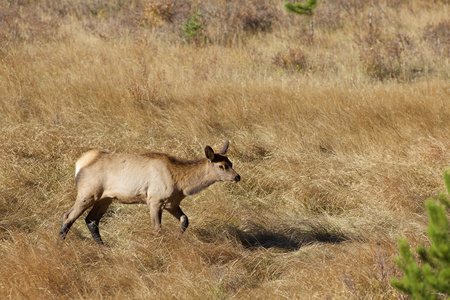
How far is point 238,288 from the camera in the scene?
498 centimetres

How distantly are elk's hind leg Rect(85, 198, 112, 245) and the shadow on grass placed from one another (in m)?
1.15

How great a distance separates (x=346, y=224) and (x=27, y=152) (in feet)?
15.3

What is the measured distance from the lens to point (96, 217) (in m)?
6.09

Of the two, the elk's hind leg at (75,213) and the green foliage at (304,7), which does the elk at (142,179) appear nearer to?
the elk's hind leg at (75,213)

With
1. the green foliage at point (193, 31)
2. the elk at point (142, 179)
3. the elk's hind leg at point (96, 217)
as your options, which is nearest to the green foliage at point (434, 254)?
the elk at point (142, 179)

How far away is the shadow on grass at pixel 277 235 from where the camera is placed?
617 centimetres

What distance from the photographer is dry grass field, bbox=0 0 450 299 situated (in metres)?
5.02

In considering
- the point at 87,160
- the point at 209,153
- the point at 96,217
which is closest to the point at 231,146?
the point at 209,153

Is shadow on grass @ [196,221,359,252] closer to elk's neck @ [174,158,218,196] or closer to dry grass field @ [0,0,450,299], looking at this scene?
dry grass field @ [0,0,450,299]

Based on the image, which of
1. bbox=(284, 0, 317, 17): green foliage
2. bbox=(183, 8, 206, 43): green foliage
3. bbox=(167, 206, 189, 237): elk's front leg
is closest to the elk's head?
bbox=(167, 206, 189, 237): elk's front leg

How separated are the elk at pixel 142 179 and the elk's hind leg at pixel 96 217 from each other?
0.43ft

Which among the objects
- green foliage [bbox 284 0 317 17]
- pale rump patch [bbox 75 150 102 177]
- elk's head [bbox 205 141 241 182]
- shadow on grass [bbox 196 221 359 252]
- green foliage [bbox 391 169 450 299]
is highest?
green foliage [bbox 391 169 450 299]

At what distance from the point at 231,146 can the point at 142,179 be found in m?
2.97

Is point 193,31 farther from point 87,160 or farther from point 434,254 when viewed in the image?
point 434,254
